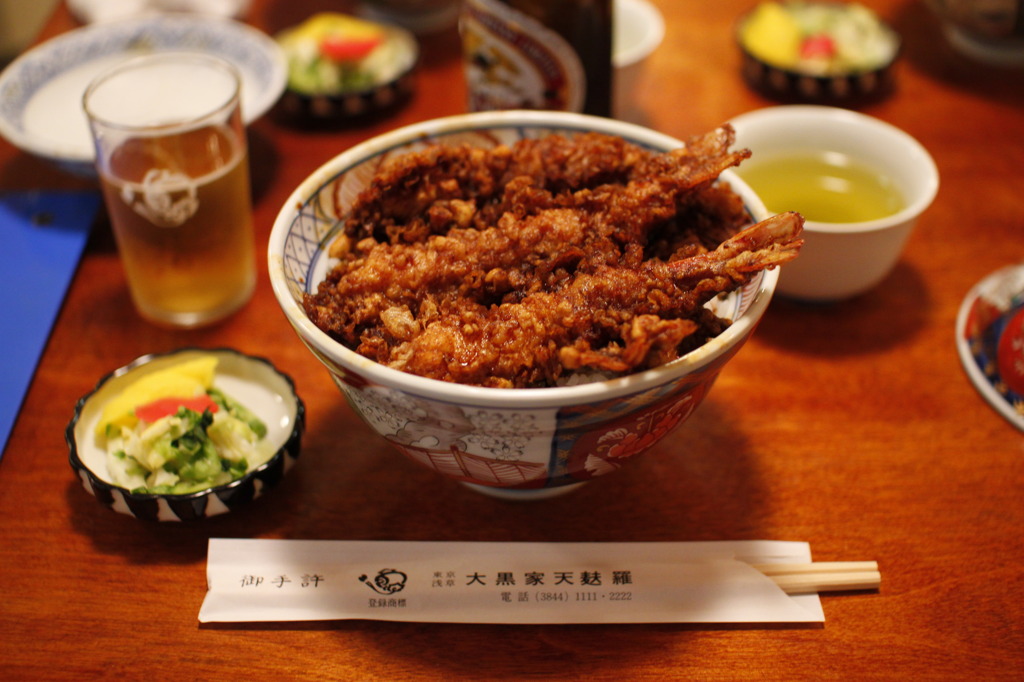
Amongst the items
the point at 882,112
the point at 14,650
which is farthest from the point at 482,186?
the point at 882,112

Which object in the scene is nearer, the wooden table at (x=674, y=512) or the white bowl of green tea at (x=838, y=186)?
the wooden table at (x=674, y=512)

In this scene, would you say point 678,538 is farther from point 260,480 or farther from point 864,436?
point 260,480

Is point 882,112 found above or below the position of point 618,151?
below

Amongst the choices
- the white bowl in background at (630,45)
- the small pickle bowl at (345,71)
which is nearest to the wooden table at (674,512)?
the small pickle bowl at (345,71)

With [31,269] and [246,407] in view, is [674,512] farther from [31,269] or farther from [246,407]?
[31,269]

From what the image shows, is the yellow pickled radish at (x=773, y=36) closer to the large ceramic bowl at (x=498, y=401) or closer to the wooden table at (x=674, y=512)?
the wooden table at (x=674, y=512)

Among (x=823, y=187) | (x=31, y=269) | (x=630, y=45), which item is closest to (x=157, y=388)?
(x=31, y=269)

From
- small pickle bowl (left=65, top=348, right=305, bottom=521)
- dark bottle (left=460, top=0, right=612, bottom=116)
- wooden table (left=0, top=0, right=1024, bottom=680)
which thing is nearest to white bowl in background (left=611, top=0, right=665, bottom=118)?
dark bottle (left=460, top=0, right=612, bottom=116)
